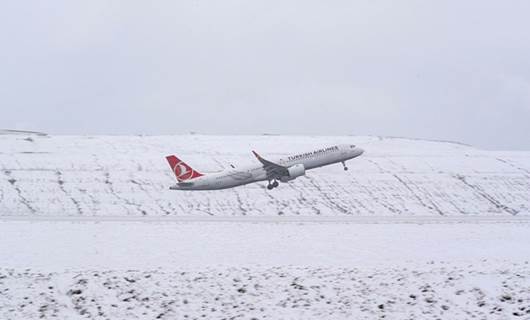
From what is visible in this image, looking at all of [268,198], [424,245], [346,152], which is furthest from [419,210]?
[424,245]

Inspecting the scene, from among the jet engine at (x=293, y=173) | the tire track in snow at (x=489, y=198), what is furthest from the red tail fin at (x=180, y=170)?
the tire track in snow at (x=489, y=198)

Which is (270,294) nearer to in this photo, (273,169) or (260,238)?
(260,238)

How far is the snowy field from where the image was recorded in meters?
21.3

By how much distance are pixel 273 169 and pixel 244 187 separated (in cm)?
1068

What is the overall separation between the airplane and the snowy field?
2.50 metres

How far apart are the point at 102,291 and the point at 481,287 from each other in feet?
51.8

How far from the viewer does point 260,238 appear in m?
32.8

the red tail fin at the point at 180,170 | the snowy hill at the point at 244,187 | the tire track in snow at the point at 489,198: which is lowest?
the tire track in snow at the point at 489,198

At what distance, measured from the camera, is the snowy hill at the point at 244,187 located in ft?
153

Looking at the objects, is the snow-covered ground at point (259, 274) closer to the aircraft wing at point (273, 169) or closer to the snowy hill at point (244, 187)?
the aircraft wing at point (273, 169)

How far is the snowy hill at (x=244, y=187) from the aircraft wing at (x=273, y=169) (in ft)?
13.4

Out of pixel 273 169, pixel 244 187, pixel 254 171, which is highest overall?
pixel 273 169

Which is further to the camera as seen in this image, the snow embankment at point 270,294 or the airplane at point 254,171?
the airplane at point 254,171

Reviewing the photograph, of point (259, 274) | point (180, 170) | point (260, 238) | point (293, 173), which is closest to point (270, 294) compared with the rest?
point (259, 274)
